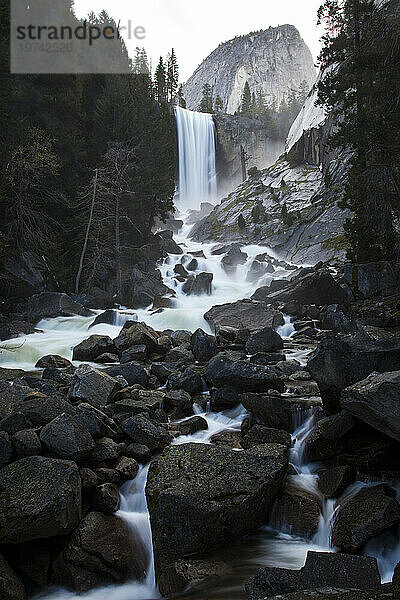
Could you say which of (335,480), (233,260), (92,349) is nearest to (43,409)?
(335,480)

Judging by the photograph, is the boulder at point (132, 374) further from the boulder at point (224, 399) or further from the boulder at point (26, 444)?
the boulder at point (26, 444)

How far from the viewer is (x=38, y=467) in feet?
17.0

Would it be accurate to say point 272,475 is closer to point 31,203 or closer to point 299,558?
point 299,558

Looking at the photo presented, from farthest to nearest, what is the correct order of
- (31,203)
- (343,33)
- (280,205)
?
(280,205), (31,203), (343,33)

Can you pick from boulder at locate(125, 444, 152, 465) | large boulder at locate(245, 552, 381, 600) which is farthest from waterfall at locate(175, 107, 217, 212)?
large boulder at locate(245, 552, 381, 600)

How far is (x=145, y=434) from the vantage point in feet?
22.3

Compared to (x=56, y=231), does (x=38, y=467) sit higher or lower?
lower

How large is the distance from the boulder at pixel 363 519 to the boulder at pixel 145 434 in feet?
9.55

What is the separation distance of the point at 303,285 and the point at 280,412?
13013mm

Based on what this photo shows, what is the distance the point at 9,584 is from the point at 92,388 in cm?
411

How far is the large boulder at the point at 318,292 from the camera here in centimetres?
1862

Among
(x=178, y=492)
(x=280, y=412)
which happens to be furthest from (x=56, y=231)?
(x=178, y=492)

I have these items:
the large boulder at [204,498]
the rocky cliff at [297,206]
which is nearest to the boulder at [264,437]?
the large boulder at [204,498]

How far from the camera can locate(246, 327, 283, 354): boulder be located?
13.6 meters
